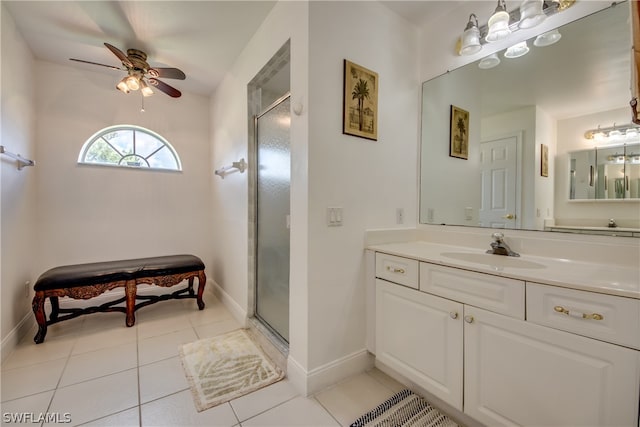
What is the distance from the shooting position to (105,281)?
7.86 feet

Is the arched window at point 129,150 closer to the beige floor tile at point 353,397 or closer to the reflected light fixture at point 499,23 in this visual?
the beige floor tile at point 353,397

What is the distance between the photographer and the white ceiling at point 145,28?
6.23 ft

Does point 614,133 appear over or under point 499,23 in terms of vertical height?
under

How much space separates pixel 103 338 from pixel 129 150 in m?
2.08

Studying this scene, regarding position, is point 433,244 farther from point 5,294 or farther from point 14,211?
point 14,211

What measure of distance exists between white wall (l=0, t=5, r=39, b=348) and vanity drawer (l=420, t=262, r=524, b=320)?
2990 mm

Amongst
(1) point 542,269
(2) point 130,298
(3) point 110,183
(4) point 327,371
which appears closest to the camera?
(1) point 542,269

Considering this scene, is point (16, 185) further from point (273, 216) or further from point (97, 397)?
point (273, 216)

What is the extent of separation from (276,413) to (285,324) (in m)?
0.61

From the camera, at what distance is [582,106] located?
141 cm

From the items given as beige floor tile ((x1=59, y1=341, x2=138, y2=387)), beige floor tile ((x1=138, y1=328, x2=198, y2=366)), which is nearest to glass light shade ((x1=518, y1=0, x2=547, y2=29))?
beige floor tile ((x1=138, y1=328, x2=198, y2=366))

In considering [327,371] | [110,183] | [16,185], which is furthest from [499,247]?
[110,183]

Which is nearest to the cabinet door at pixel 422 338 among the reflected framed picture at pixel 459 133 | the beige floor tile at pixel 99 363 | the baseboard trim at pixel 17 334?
the reflected framed picture at pixel 459 133

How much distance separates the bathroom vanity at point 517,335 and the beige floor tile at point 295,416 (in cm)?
50
